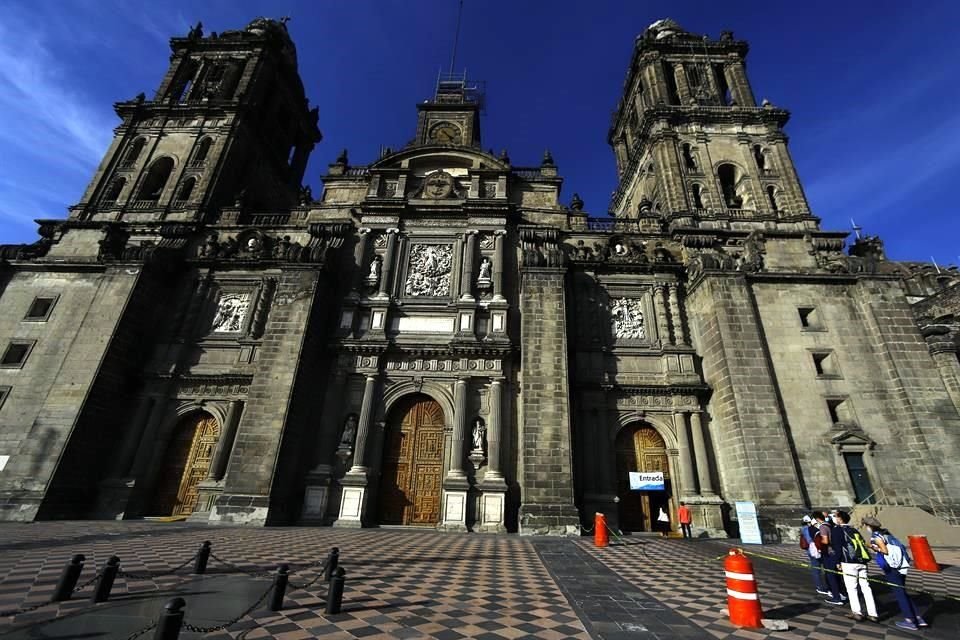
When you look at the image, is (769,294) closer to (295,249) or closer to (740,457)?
(740,457)

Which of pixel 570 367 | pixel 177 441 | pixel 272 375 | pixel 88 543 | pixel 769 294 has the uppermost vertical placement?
pixel 769 294

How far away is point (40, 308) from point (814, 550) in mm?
28781

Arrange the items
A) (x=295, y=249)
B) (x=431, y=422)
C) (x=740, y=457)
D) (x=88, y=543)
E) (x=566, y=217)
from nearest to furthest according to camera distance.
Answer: (x=88, y=543) → (x=740, y=457) → (x=431, y=422) → (x=295, y=249) → (x=566, y=217)

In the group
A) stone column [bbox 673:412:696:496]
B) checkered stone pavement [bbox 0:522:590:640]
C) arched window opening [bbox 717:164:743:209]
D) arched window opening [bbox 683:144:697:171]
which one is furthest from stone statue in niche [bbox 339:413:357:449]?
arched window opening [bbox 717:164:743:209]

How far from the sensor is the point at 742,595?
5.38 metres

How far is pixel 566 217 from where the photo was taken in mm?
22672

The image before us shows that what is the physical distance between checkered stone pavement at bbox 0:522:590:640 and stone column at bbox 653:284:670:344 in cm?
1136

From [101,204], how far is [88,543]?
72.0 ft

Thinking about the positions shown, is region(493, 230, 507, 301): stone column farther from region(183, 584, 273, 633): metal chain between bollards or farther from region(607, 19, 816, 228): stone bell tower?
region(183, 584, 273, 633): metal chain between bollards

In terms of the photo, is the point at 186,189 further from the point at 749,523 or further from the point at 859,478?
the point at 859,478

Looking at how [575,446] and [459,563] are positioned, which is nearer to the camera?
[459,563]

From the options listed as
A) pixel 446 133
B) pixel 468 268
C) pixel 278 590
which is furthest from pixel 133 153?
pixel 278 590

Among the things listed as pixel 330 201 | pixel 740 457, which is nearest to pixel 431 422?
pixel 740 457

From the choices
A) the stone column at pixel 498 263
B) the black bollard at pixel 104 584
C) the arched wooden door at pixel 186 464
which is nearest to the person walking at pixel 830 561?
the black bollard at pixel 104 584
